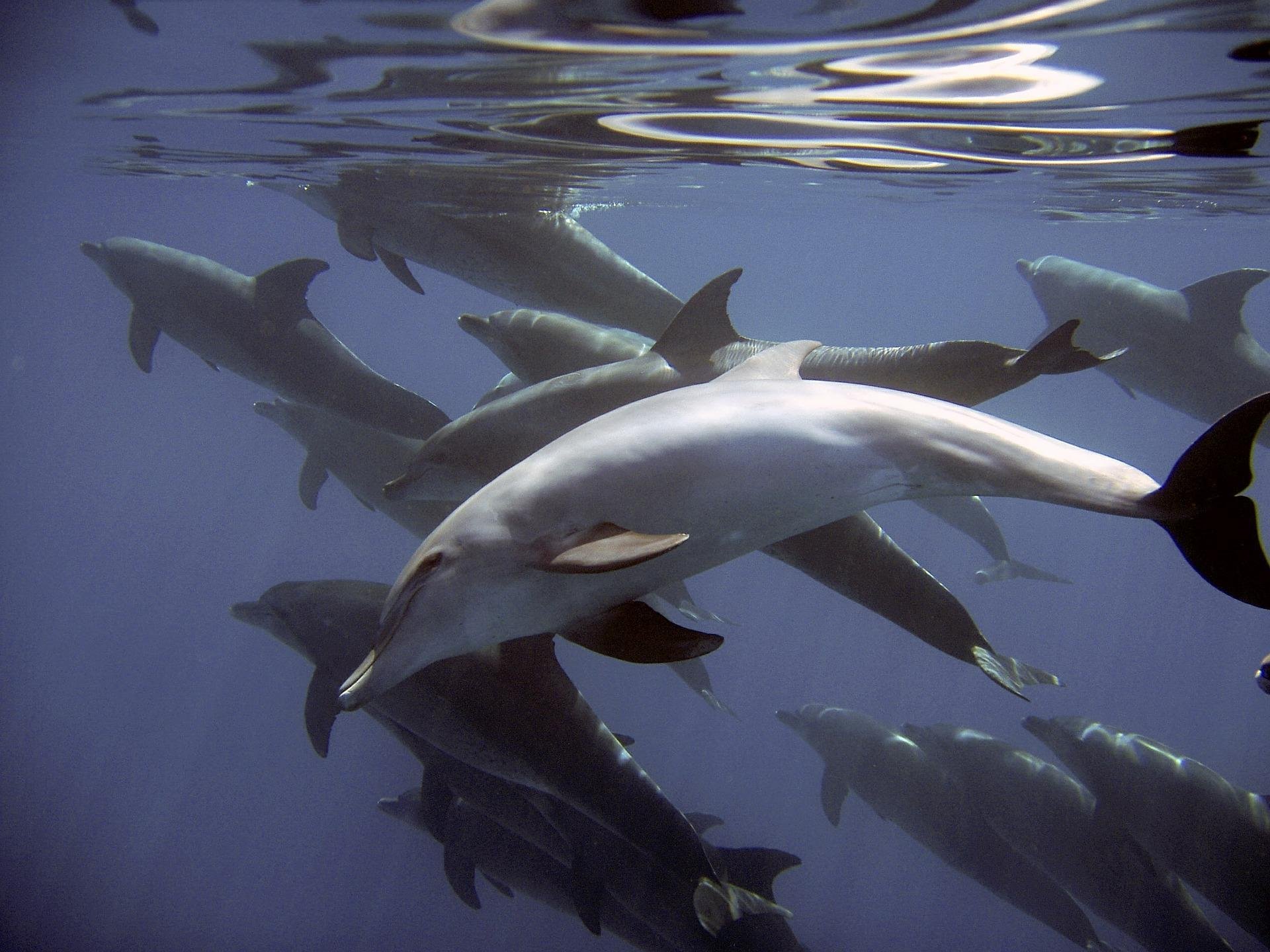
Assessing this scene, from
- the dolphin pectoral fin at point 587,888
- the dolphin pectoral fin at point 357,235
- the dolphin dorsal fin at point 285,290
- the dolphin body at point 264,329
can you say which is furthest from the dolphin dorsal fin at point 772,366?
the dolphin pectoral fin at point 357,235

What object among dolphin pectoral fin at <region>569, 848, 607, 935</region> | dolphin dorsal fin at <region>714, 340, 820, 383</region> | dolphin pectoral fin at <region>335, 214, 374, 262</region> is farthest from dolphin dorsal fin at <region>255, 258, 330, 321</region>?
dolphin pectoral fin at <region>569, 848, 607, 935</region>

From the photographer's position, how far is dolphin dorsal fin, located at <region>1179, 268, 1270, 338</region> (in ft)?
30.6

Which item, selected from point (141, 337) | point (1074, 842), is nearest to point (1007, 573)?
point (1074, 842)

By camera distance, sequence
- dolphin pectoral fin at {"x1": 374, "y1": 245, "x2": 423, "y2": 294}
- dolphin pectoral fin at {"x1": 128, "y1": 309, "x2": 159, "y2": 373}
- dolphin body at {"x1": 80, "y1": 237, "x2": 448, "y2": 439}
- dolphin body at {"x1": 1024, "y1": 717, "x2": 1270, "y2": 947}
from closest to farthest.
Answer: dolphin body at {"x1": 1024, "y1": 717, "x2": 1270, "y2": 947} → dolphin body at {"x1": 80, "y1": 237, "x2": 448, "y2": 439} → dolphin pectoral fin at {"x1": 374, "y1": 245, "x2": 423, "y2": 294} → dolphin pectoral fin at {"x1": 128, "y1": 309, "x2": 159, "y2": 373}

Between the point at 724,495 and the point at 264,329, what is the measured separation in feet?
24.1

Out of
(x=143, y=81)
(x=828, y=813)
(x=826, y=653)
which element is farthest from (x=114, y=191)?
(x=826, y=653)

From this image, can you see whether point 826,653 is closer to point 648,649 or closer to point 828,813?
point 828,813

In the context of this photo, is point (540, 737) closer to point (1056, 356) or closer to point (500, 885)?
point (1056, 356)

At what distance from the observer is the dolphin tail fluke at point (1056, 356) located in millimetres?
4711

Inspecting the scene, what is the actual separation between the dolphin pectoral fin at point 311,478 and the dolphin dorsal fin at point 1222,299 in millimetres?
10809

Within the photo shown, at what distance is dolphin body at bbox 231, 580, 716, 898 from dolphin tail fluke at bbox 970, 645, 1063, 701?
2395 mm

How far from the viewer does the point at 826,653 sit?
47375mm

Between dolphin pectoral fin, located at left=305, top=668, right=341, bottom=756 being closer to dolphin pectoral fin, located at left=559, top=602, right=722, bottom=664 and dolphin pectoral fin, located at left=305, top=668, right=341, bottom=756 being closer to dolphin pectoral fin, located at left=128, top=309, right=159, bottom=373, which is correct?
dolphin pectoral fin, located at left=559, top=602, right=722, bottom=664

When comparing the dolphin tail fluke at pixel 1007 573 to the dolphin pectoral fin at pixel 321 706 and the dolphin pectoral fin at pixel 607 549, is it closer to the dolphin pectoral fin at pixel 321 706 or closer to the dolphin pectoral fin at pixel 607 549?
the dolphin pectoral fin at pixel 321 706
